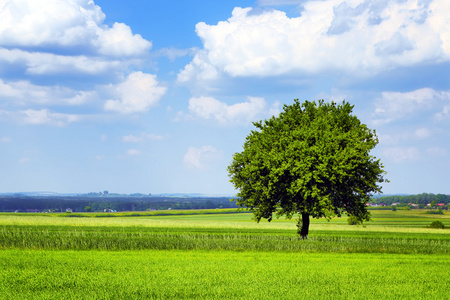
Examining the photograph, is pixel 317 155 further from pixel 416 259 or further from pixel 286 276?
pixel 286 276

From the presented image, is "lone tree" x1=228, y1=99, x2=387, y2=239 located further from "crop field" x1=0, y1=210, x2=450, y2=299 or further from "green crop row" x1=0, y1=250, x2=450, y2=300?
"green crop row" x1=0, y1=250, x2=450, y2=300

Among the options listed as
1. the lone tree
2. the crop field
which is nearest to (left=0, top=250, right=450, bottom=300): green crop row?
the crop field

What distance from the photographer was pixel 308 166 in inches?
1869

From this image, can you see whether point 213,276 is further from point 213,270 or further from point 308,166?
point 308,166

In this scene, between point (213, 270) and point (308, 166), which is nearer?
point (213, 270)

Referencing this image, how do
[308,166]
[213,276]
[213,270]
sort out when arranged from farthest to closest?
1. [308,166]
2. [213,270]
3. [213,276]

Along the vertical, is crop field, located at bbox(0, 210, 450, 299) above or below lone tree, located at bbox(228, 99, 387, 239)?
below

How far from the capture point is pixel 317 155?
1892 inches

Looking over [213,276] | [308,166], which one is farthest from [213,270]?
[308,166]

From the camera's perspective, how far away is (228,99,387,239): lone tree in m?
47.8

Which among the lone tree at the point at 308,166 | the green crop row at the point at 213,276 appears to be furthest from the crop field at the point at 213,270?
the lone tree at the point at 308,166

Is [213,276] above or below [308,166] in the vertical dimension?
below

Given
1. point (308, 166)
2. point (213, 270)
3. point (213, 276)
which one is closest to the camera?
point (213, 276)

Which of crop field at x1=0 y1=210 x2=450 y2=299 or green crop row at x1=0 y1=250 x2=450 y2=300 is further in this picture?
crop field at x1=0 y1=210 x2=450 y2=299
